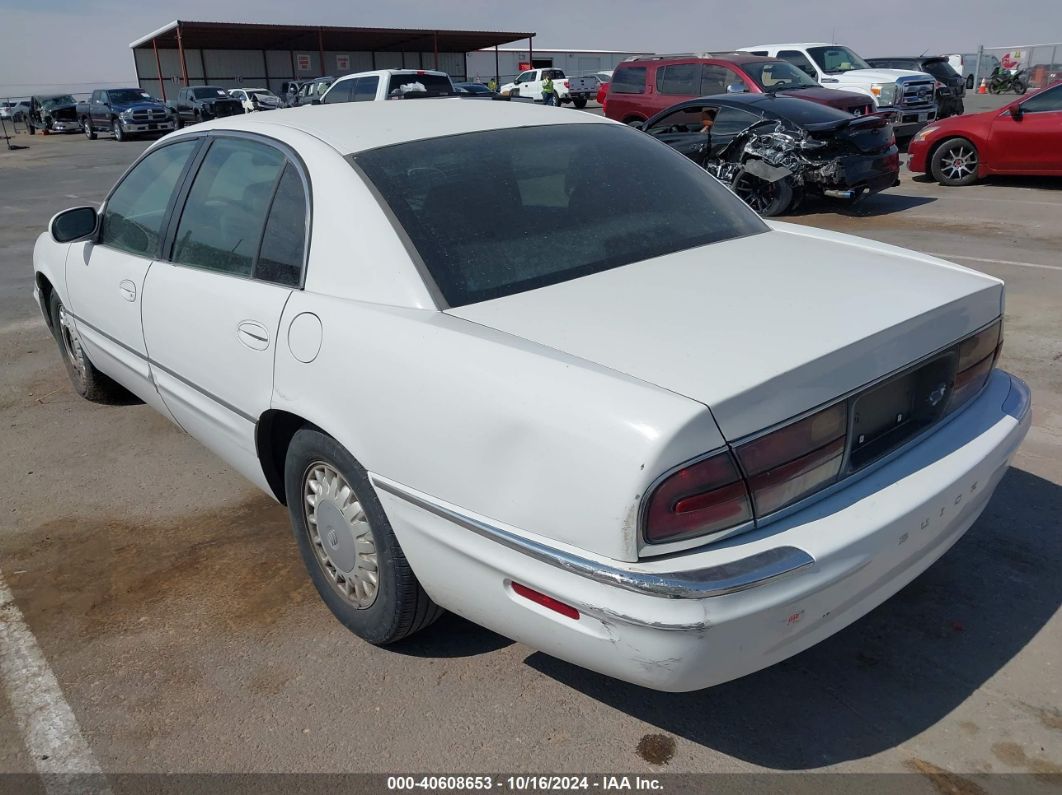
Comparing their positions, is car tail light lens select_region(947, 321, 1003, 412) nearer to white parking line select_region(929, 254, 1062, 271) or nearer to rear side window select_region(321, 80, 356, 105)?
white parking line select_region(929, 254, 1062, 271)

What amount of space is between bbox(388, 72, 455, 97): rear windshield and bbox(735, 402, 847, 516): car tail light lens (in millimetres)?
17469

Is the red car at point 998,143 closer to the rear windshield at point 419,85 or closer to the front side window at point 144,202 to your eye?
the rear windshield at point 419,85

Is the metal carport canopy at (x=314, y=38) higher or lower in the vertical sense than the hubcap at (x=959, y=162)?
higher

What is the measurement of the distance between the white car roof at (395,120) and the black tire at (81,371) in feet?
5.88

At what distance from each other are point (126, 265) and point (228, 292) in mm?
1033

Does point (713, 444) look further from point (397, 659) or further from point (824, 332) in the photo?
point (397, 659)

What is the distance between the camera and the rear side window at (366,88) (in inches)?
773

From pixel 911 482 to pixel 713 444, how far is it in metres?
0.70

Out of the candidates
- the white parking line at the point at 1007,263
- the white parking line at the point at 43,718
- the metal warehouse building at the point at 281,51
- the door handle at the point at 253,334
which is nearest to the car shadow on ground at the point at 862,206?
the white parking line at the point at 1007,263

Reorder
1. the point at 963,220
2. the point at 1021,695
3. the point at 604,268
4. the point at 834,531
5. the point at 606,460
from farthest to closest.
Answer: the point at 963,220 < the point at 604,268 < the point at 1021,695 < the point at 834,531 < the point at 606,460

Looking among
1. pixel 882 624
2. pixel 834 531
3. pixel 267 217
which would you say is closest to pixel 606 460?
pixel 834 531

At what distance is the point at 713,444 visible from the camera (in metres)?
1.97

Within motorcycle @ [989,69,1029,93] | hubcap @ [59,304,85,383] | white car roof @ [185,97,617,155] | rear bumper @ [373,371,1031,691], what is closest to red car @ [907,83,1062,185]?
white car roof @ [185,97,617,155]

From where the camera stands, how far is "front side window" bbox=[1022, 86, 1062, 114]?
11.1m
